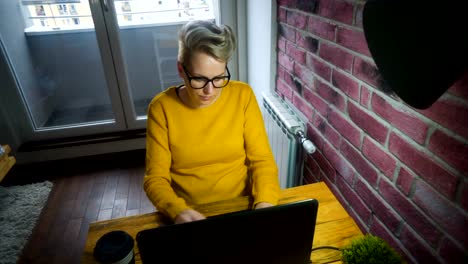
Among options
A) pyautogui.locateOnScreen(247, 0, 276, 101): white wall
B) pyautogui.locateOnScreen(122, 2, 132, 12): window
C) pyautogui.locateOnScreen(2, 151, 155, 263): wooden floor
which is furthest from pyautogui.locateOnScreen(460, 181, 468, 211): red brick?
pyautogui.locateOnScreen(122, 2, 132, 12): window

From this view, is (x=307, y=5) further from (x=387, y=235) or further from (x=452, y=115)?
(x=387, y=235)

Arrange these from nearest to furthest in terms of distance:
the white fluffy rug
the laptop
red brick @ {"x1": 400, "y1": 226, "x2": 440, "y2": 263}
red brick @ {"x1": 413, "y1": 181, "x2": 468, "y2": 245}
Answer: the laptop → red brick @ {"x1": 413, "y1": 181, "x2": 468, "y2": 245} → red brick @ {"x1": 400, "y1": 226, "x2": 440, "y2": 263} → the white fluffy rug

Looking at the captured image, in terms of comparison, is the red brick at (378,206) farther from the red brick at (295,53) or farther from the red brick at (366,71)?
the red brick at (295,53)

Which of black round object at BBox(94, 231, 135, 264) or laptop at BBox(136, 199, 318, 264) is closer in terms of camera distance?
laptop at BBox(136, 199, 318, 264)

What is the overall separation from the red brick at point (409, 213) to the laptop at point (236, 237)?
359 mm

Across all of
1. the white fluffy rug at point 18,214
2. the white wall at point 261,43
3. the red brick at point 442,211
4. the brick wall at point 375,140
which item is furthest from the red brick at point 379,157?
the white fluffy rug at point 18,214

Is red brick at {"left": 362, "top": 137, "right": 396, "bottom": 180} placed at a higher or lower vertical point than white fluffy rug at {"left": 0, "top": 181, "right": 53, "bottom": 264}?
higher

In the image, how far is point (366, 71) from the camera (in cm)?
96

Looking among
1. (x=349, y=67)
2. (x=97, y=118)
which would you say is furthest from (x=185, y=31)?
(x=97, y=118)

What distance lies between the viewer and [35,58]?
8.81 feet

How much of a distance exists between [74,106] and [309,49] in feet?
8.32

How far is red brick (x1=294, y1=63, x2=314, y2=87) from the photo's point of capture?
135 cm

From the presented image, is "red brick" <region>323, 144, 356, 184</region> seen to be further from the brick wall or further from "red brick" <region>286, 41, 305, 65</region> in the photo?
"red brick" <region>286, 41, 305, 65</region>

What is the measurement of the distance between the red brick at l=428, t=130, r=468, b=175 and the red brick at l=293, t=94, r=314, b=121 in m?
0.66
